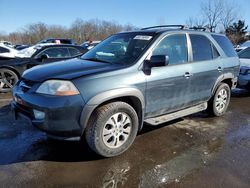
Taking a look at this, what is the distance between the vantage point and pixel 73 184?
119 inches

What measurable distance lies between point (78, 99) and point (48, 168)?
0.97m

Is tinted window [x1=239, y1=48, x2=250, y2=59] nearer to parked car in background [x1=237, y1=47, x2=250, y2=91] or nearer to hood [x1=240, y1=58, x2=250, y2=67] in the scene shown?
hood [x1=240, y1=58, x2=250, y2=67]

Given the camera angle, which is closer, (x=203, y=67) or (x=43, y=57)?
(x=203, y=67)

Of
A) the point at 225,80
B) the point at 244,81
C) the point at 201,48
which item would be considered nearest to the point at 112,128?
the point at 201,48

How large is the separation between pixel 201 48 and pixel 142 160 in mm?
2472

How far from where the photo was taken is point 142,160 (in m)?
3.63

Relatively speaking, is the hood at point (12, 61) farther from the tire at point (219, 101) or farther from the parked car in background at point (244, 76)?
the parked car in background at point (244, 76)

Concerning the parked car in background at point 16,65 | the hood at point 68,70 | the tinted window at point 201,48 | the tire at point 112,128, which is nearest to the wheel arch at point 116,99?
the tire at point 112,128

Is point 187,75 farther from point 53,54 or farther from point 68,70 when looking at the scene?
point 53,54

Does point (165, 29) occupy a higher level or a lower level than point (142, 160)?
higher

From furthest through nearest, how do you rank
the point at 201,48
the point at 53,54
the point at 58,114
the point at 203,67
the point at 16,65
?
the point at 53,54 → the point at 16,65 → the point at 201,48 → the point at 203,67 → the point at 58,114

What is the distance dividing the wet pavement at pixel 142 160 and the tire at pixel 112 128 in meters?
0.16

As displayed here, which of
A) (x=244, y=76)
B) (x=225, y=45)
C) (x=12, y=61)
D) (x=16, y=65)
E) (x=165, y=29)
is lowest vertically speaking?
(x=244, y=76)

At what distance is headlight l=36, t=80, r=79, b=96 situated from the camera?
3.25 meters
